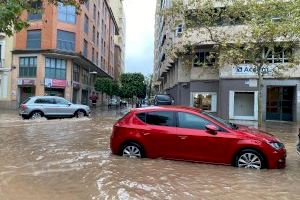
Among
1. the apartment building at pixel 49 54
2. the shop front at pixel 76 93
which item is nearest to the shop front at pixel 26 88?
the apartment building at pixel 49 54

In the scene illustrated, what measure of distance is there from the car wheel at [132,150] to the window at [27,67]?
1407 inches

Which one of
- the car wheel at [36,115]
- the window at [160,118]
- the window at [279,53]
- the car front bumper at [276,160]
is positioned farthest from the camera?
the car wheel at [36,115]

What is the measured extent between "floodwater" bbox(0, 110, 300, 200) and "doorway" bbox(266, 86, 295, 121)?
2035 centimetres

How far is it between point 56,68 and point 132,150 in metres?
36.0

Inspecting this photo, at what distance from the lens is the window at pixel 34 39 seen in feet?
144

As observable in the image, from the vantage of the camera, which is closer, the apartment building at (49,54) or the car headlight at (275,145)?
the car headlight at (275,145)

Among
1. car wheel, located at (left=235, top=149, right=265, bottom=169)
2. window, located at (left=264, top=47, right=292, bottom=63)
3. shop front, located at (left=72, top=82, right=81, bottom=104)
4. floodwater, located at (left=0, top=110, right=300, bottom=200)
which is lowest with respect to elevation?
floodwater, located at (left=0, top=110, right=300, bottom=200)

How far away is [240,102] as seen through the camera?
3145 centimetres

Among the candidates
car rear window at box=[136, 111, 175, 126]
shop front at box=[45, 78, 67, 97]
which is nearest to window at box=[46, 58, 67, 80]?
shop front at box=[45, 78, 67, 97]

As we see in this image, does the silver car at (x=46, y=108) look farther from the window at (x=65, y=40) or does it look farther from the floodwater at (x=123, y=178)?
the window at (x=65, y=40)

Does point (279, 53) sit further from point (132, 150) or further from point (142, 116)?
point (132, 150)

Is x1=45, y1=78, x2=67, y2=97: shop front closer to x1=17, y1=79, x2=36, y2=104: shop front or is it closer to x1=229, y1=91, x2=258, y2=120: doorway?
x1=17, y1=79, x2=36, y2=104: shop front

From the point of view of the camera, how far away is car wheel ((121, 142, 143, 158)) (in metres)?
10.2

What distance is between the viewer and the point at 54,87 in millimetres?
44500
